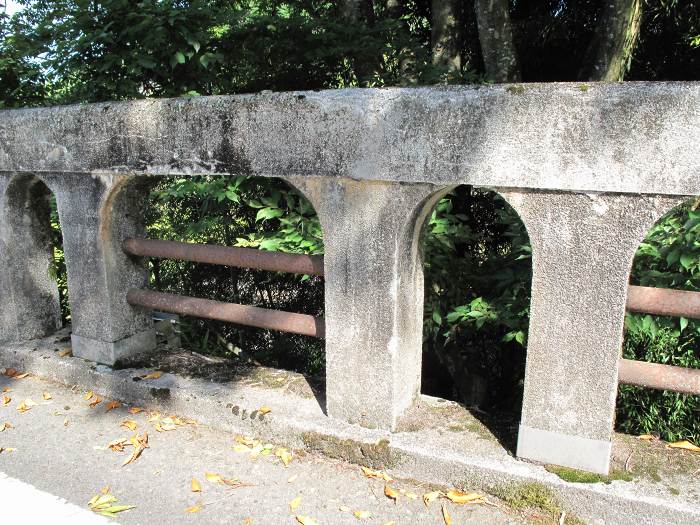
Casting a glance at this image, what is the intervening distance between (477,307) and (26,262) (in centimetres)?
289

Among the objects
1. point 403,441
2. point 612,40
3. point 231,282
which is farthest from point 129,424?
point 612,40

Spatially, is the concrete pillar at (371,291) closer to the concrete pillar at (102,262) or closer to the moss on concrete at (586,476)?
the moss on concrete at (586,476)

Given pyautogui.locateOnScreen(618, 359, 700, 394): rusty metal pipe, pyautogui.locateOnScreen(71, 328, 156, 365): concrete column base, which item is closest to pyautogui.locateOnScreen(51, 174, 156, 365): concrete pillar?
pyautogui.locateOnScreen(71, 328, 156, 365): concrete column base

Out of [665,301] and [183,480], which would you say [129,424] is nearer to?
[183,480]

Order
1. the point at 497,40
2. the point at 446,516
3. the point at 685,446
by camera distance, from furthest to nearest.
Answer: the point at 497,40, the point at 685,446, the point at 446,516

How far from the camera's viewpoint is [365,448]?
9.04 ft

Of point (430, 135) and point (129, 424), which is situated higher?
point (430, 135)

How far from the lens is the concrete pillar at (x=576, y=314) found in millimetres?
2204

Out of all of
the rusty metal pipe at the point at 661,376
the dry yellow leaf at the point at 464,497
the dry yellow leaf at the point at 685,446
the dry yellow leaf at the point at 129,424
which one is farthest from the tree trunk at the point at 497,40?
the dry yellow leaf at the point at 129,424

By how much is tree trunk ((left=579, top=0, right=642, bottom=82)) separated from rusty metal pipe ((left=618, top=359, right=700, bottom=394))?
132 inches

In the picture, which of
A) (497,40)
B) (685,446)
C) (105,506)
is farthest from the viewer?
(497,40)

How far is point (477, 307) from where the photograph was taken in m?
3.33

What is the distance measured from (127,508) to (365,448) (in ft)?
3.38

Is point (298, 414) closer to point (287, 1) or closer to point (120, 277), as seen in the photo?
point (120, 277)
